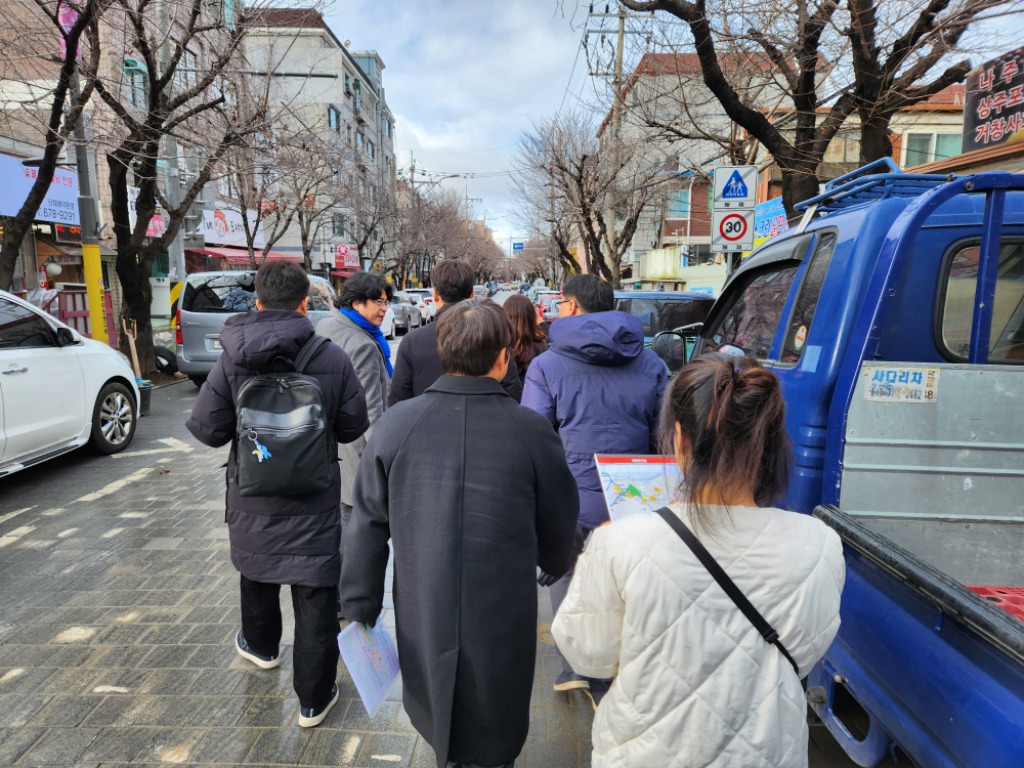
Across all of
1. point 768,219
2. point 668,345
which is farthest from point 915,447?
point 768,219

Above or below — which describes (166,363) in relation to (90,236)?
below

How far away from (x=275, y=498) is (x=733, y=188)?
295 inches

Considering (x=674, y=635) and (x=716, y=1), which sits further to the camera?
(x=716, y=1)

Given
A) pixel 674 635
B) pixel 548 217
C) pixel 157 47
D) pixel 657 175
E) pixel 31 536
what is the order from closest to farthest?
pixel 674 635
pixel 31 536
pixel 157 47
pixel 657 175
pixel 548 217

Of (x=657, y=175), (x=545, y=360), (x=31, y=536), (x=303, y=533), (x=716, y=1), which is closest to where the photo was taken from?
(x=303, y=533)

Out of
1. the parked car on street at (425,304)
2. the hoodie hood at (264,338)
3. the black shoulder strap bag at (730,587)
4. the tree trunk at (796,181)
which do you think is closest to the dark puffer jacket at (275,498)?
the hoodie hood at (264,338)

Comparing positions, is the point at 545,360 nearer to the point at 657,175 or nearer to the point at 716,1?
the point at 716,1

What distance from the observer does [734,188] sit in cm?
836

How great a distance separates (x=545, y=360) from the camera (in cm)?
290

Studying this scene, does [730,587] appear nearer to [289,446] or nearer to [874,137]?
[289,446]

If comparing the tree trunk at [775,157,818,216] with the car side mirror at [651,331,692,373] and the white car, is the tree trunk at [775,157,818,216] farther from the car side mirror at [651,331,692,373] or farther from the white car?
the white car

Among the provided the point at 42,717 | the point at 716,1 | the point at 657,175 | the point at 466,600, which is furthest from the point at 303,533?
the point at 657,175

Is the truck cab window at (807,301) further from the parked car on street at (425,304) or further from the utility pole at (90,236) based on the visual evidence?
the parked car on street at (425,304)

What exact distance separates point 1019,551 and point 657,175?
20239mm
